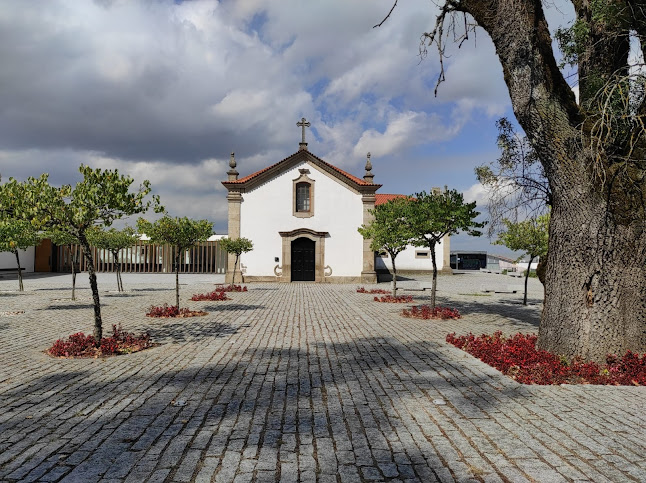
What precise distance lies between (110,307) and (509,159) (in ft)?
41.7

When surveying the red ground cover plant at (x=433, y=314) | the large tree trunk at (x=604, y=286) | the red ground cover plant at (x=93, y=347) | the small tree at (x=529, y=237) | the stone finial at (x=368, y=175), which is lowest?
the red ground cover plant at (x=433, y=314)

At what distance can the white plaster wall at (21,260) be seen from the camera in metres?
34.2

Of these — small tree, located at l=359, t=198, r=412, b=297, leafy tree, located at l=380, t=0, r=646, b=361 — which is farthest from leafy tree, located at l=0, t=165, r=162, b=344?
small tree, located at l=359, t=198, r=412, b=297

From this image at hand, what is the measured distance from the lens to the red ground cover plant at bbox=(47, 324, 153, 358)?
7105 millimetres

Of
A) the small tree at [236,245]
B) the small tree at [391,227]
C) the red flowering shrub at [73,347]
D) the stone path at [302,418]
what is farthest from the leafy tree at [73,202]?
the small tree at [236,245]

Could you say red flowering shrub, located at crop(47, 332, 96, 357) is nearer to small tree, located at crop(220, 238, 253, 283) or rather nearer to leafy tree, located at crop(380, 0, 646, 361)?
leafy tree, located at crop(380, 0, 646, 361)

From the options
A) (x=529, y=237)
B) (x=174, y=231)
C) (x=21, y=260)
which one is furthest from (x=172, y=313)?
(x=21, y=260)

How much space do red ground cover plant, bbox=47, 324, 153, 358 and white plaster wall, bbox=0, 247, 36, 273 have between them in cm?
3165

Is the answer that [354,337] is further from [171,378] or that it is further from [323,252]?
[323,252]

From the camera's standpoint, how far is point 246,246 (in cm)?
2545

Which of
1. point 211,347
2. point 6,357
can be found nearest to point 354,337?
point 211,347

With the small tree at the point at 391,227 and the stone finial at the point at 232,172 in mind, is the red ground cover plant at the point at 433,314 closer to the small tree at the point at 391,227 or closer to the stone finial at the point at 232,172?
the small tree at the point at 391,227

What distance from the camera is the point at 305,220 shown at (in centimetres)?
2811

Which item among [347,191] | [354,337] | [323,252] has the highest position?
[347,191]
